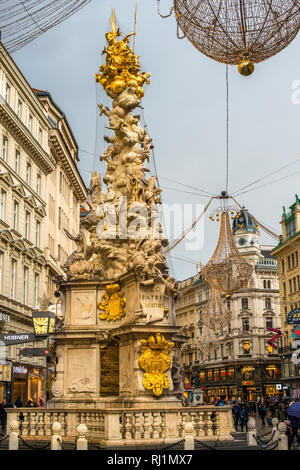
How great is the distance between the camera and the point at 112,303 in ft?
59.6

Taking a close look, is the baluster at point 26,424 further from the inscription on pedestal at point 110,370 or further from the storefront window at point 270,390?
the storefront window at point 270,390

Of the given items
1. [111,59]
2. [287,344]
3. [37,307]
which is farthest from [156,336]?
[287,344]

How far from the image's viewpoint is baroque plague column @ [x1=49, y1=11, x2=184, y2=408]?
16.5 metres

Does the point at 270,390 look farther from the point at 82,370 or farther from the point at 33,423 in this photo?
the point at 33,423

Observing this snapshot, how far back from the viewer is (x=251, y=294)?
303ft

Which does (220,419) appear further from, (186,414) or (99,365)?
(99,365)

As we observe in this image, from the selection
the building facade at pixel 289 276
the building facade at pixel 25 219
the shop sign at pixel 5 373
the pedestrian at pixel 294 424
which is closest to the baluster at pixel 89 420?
the pedestrian at pixel 294 424

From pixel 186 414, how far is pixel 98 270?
5725mm

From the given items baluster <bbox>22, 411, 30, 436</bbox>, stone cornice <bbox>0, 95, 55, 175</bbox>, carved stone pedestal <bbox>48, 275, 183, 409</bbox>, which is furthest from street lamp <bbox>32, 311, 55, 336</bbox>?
stone cornice <bbox>0, 95, 55, 175</bbox>

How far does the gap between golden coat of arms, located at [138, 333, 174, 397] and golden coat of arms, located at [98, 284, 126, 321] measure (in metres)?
1.88

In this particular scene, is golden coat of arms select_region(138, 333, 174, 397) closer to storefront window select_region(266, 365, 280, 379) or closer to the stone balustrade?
the stone balustrade

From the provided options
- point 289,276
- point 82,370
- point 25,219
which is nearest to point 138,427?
point 82,370

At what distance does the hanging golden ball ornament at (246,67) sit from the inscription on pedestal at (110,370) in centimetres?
857

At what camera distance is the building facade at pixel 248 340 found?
286ft
